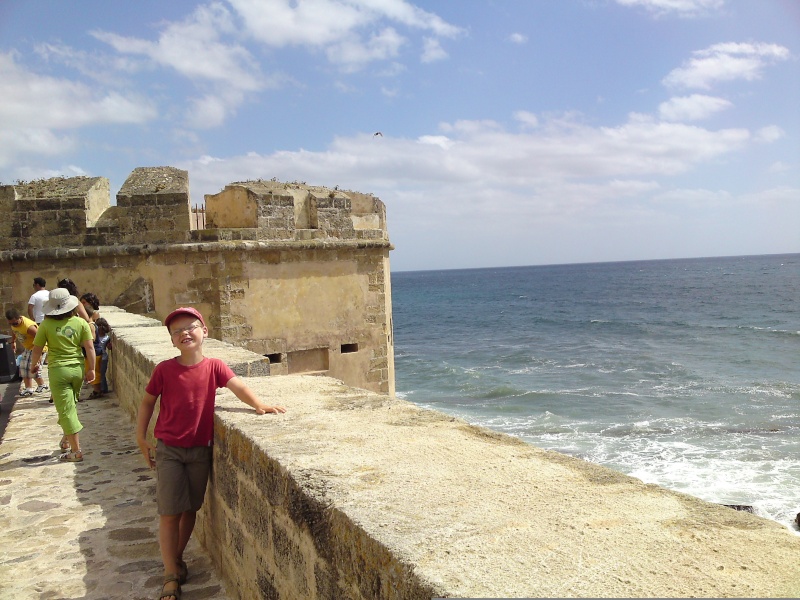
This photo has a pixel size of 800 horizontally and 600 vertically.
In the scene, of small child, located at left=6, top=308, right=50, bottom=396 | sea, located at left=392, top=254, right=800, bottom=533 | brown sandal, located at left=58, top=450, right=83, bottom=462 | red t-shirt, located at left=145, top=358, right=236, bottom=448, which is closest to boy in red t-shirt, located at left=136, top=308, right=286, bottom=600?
red t-shirt, located at left=145, top=358, right=236, bottom=448

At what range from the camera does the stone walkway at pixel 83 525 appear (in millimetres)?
2977

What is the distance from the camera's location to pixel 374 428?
2.64 metres

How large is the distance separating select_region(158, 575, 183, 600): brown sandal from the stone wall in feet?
21.5

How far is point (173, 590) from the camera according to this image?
279 centimetres

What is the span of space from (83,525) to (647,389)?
20.2 meters

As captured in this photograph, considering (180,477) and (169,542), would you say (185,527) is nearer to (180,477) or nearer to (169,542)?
(169,542)

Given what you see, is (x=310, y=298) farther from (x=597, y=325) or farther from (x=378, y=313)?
(x=597, y=325)

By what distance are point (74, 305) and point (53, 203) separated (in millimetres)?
5017

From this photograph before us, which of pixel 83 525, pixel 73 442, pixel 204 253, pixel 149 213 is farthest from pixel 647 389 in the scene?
pixel 83 525

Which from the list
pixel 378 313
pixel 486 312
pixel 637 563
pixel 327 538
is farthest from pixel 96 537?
pixel 486 312

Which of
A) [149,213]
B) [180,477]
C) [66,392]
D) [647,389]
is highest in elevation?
[149,213]

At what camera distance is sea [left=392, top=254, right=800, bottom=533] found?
1279 centimetres

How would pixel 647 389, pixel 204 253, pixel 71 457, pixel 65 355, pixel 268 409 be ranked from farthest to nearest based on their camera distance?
pixel 647 389 → pixel 204 253 → pixel 65 355 → pixel 71 457 → pixel 268 409

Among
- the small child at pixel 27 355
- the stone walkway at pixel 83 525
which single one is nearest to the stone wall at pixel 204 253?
the small child at pixel 27 355
